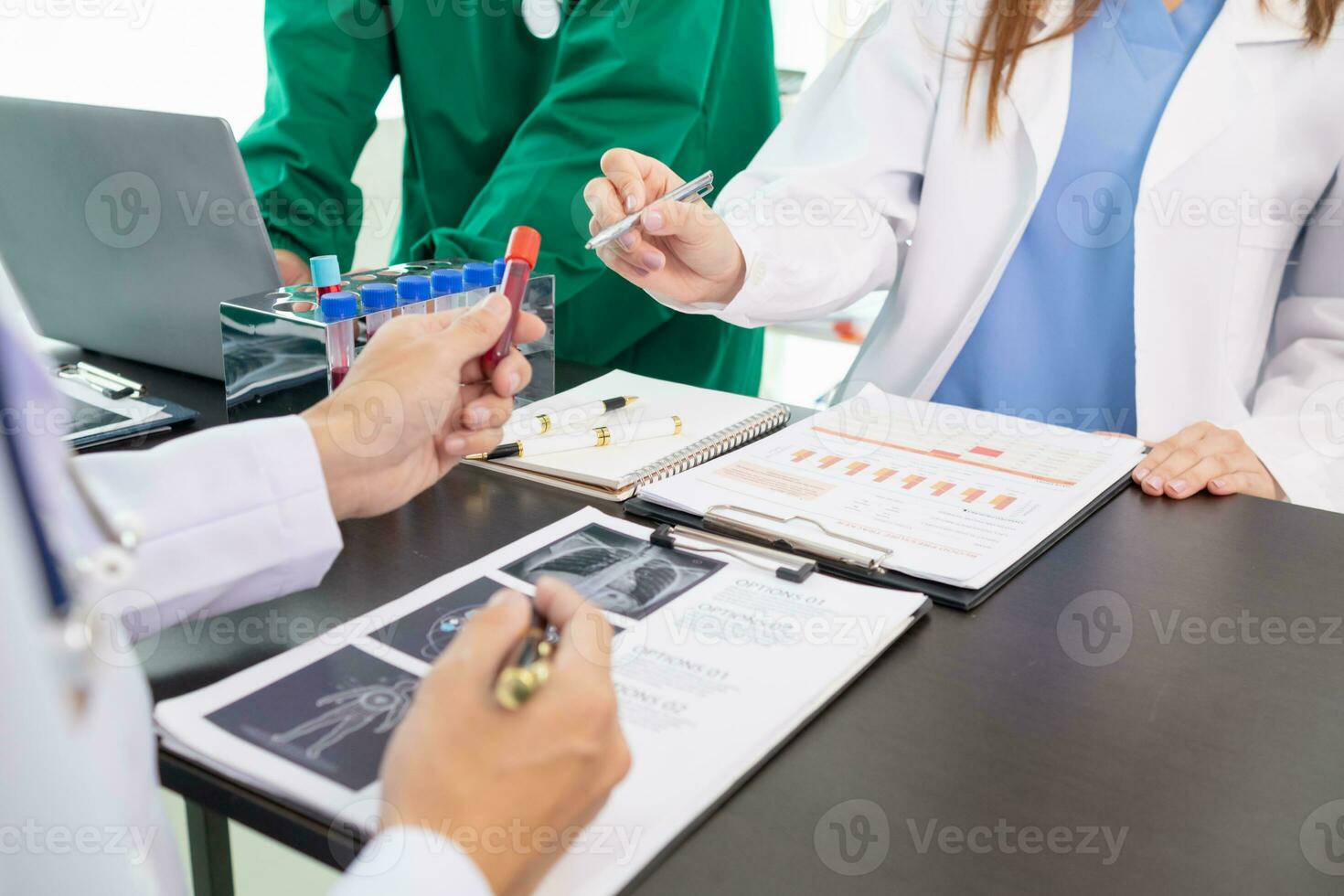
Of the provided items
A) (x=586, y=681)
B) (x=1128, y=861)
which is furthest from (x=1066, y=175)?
(x=586, y=681)

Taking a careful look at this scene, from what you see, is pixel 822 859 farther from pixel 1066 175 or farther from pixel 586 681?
pixel 1066 175

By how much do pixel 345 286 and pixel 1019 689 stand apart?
0.78m

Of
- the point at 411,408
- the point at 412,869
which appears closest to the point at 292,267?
the point at 411,408

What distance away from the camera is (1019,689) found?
0.68 meters

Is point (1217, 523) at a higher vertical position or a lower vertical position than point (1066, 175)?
lower

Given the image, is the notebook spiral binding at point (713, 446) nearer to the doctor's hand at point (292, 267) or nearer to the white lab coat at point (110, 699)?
the white lab coat at point (110, 699)

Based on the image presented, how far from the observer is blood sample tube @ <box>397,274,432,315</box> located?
1062 mm

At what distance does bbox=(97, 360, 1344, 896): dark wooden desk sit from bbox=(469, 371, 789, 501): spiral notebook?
7 centimetres

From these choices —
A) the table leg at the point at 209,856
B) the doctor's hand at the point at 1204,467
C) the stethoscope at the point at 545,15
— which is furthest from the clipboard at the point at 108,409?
the doctor's hand at the point at 1204,467

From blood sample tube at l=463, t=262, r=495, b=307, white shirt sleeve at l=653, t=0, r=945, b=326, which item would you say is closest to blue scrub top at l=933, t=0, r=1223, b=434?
white shirt sleeve at l=653, t=0, r=945, b=326

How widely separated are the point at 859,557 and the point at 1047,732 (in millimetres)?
210

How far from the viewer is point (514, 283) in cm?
84

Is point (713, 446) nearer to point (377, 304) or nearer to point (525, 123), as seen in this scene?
point (377, 304)

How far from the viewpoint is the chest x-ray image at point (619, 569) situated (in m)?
0.76
